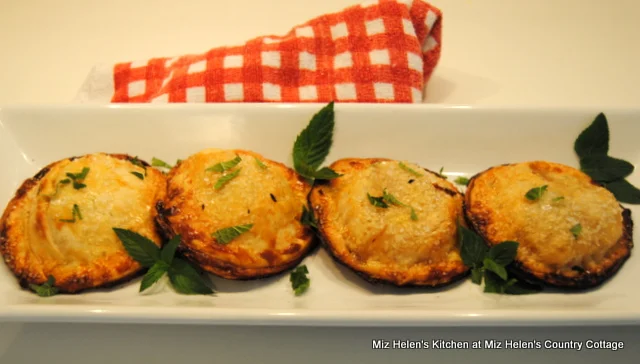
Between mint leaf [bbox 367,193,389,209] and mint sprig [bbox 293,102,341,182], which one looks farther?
mint sprig [bbox 293,102,341,182]

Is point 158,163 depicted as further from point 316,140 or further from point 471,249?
point 471,249

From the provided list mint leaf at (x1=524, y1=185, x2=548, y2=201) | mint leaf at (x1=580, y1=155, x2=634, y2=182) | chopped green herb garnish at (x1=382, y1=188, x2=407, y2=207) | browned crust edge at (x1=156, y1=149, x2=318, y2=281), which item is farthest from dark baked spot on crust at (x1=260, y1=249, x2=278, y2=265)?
mint leaf at (x1=580, y1=155, x2=634, y2=182)

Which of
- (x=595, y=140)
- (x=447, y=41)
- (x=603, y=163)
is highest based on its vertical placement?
(x=447, y=41)

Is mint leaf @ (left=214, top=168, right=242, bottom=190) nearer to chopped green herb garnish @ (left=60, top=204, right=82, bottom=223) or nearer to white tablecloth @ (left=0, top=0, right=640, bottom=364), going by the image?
chopped green herb garnish @ (left=60, top=204, right=82, bottom=223)

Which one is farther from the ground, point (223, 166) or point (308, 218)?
point (223, 166)

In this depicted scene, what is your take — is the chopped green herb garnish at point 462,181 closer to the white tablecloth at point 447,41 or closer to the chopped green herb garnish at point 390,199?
the chopped green herb garnish at point 390,199

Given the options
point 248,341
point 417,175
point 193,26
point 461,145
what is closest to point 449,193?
Result: point 417,175

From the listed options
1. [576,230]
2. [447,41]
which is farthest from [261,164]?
[447,41]

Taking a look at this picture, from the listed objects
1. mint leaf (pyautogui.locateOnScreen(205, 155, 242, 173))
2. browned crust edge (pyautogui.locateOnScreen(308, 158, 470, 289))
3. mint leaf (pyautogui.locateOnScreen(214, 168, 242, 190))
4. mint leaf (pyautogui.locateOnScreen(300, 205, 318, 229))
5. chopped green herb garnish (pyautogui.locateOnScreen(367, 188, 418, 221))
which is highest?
mint leaf (pyautogui.locateOnScreen(205, 155, 242, 173))
